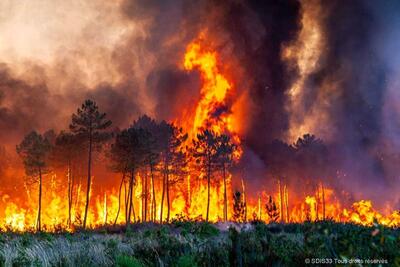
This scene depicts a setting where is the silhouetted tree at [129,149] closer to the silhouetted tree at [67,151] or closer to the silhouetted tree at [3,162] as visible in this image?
the silhouetted tree at [67,151]

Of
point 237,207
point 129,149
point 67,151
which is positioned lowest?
point 237,207

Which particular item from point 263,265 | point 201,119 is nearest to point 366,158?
point 201,119

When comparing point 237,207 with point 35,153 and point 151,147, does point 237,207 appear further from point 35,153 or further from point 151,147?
point 35,153

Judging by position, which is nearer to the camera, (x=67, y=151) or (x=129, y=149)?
(x=129, y=149)

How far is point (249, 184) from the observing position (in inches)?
3312

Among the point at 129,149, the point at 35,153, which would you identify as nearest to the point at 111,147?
the point at 129,149

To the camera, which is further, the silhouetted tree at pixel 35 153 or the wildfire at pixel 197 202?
the wildfire at pixel 197 202

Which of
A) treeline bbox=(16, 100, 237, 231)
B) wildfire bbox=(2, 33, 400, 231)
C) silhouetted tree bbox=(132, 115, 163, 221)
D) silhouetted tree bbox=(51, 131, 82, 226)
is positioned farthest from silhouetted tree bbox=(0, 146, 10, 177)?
silhouetted tree bbox=(132, 115, 163, 221)

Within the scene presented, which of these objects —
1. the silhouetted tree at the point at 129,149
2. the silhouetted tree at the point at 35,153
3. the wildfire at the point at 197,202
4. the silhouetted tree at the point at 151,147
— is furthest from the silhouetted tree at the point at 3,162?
the silhouetted tree at the point at 129,149

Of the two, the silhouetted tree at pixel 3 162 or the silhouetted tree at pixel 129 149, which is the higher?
the silhouetted tree at pixel 3 162

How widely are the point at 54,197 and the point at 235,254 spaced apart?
219 ft

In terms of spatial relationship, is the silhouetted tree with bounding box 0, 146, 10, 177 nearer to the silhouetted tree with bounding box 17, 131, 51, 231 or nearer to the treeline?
the treeline

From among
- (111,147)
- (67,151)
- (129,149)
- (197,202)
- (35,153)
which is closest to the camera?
(129,149)

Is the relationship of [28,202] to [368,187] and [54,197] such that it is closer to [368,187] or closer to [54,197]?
[54,197]
